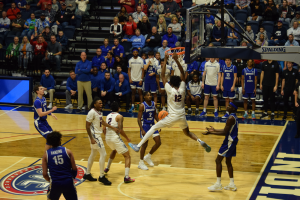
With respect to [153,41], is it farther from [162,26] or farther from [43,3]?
[43,3]

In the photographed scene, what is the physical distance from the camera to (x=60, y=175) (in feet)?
20.6

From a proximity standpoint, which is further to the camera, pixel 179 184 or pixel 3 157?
pixel 3 157

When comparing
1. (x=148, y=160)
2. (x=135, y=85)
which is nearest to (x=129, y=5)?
(x=135, y=85)

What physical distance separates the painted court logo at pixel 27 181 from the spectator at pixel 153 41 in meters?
8.75

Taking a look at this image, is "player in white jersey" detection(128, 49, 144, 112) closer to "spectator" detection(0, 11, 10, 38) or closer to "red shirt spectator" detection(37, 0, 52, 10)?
"red shirt spectator" detection(37, 0, 52, 10)

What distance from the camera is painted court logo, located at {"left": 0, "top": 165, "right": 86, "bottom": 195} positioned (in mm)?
8078

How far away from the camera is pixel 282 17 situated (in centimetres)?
1789

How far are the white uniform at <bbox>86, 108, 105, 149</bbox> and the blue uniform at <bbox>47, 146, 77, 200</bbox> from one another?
1968 millimetres

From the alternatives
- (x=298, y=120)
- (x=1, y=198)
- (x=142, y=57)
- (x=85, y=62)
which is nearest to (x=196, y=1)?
(x=142, y=57)

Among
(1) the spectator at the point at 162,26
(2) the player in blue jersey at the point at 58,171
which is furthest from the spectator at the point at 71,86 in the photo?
(2) the player in blue jersey at the point at 58,171

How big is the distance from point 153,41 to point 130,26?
5.26ft

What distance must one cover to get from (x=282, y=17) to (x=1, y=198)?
14.4m

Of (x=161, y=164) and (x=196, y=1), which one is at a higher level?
(x=196, y=1)

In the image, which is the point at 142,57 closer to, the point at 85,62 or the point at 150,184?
the point at 85,62
